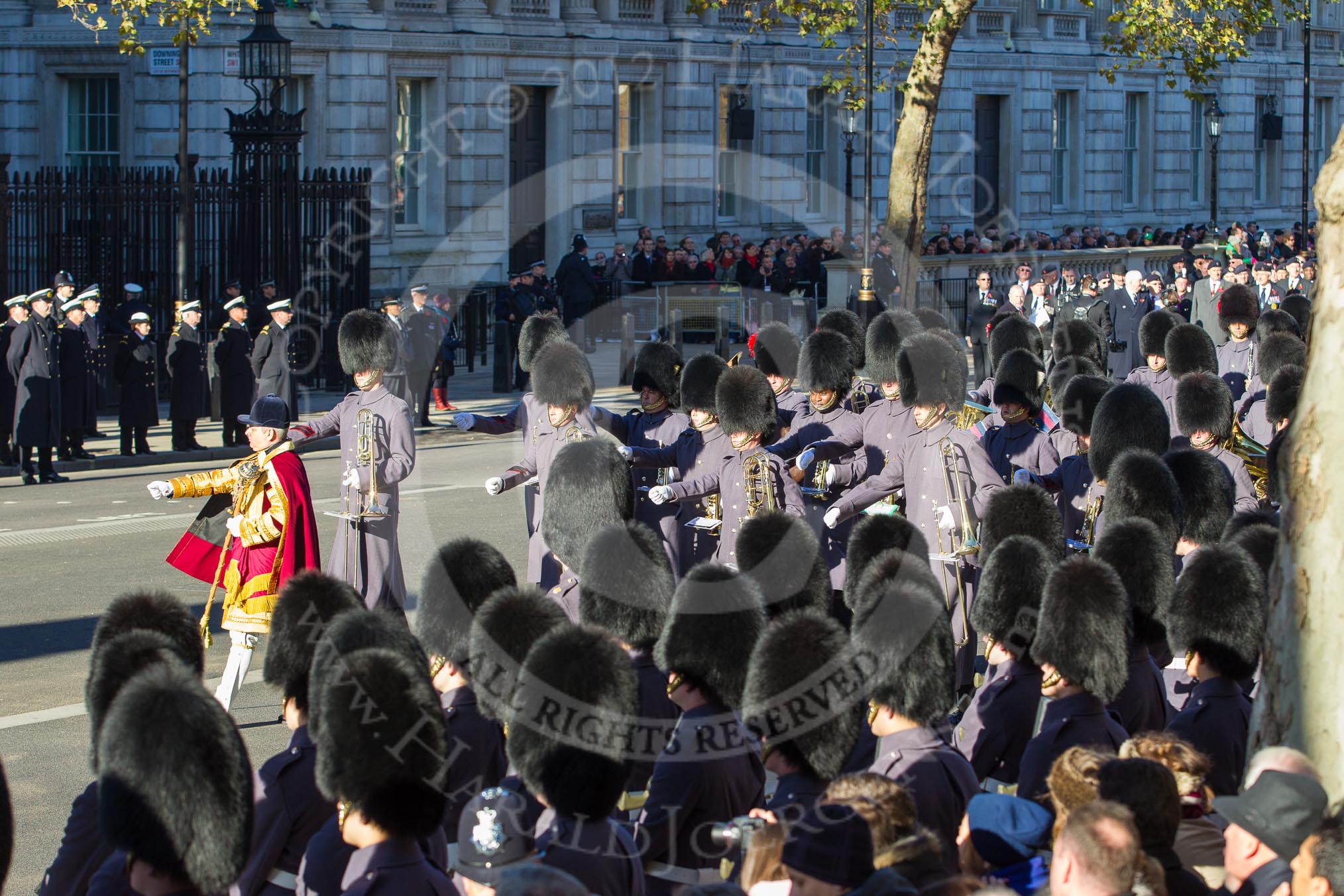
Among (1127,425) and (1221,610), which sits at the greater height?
(1127,425)

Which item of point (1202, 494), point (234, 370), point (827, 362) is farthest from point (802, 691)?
point (234, 370)

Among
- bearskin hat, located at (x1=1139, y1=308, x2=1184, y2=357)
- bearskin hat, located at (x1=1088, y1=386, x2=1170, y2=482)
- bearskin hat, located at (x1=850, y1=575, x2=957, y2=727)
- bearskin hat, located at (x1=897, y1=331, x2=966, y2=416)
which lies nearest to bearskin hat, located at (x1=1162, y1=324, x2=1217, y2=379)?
bearskin hat, located at (x1=1139, y1=308, x2=1184, y2=357)

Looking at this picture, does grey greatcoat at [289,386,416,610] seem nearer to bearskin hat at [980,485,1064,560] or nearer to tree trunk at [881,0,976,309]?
bearskin hat at [980,485,1064,560]

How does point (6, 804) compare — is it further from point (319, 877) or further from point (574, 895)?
point (574, 895)

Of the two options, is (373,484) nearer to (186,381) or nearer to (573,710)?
(573,710)

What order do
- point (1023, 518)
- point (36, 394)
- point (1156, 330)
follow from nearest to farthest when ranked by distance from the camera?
1. point (1023, 518)
2. point (1156, 330)
3. point (36, 394)

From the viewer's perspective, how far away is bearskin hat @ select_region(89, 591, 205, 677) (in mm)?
5695

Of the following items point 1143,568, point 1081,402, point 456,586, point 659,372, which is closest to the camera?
point 456,586

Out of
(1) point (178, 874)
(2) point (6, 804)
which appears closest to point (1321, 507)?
(1) point (178, 874)

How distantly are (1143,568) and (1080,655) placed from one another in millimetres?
1202

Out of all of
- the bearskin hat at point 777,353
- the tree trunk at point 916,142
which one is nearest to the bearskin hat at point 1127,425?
the bearskin hat at point 777,353

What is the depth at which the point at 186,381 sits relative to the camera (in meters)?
16.8

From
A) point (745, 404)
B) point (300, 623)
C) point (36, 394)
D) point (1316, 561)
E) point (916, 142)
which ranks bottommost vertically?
point (300, 623)

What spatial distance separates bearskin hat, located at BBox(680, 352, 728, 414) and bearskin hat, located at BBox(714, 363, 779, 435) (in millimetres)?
230
